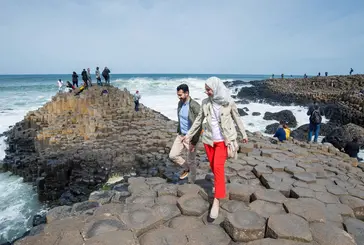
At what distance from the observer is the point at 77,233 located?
266 cm

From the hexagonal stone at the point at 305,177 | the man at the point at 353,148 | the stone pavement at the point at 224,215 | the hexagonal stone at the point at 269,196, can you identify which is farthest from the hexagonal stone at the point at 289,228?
the man at the point at 353,148

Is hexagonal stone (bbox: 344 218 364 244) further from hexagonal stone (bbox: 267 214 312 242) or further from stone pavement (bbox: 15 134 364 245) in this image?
hexagonal stone (bbox: 267 214 312 242)

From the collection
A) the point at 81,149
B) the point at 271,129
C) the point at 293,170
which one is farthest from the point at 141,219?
the point at 271,129

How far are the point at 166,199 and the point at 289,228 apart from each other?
1744 millimetres

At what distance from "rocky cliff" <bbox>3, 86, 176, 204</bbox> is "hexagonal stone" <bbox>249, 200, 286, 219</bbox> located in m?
3.98

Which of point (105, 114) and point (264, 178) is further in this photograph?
point (105, 114)

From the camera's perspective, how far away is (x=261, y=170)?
468 centimetres

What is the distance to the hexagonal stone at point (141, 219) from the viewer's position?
278cm

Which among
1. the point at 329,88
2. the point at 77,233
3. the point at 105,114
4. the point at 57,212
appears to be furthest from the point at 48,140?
the point at 329,88

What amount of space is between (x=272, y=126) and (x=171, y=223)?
14611 millimetres

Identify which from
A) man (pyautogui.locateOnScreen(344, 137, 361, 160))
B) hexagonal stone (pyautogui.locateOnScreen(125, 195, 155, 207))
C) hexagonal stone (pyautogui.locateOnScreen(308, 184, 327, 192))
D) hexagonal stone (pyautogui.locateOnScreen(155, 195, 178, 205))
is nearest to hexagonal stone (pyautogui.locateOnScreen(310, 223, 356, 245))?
hexagonal stone (pyautogui.locateOnScreen(308, 184, 327, 192))

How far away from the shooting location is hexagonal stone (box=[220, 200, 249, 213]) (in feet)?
10.5

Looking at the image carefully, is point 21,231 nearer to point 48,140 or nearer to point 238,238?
point 48,140

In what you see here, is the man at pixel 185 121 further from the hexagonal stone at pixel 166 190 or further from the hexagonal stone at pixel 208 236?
the hexagonal stone at pixel 208 236
